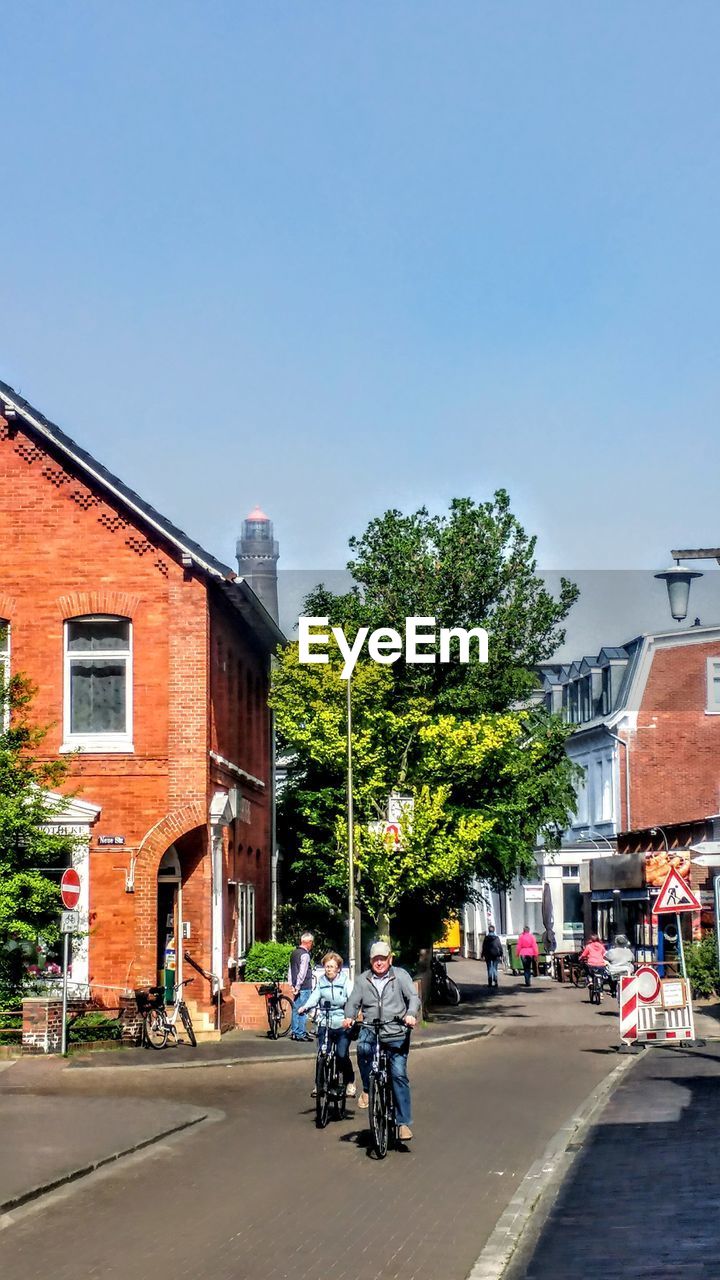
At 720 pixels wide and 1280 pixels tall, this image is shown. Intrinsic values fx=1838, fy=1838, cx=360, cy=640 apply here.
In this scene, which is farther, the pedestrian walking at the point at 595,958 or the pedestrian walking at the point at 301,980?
the pedestrian walking at the point at 595,958

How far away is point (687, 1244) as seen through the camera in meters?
10.6

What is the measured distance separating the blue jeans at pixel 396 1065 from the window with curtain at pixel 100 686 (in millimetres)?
16014

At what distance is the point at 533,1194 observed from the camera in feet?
42.9

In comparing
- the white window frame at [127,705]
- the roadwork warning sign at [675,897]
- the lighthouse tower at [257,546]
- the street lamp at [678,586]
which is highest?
the lighthouse tower at [257,546]

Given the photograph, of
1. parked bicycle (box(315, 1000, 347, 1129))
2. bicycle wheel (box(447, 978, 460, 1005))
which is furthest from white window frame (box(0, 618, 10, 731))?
bicycle wheel (box(447, 978, 460, 1005))

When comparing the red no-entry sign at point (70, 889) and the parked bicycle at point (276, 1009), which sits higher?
the red no-entry sign at point (70, 889)

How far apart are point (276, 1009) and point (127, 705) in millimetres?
5774

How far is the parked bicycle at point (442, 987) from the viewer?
4184 cm

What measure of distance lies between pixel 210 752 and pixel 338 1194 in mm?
18990

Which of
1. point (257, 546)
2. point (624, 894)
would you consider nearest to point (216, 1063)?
point (624, 894)

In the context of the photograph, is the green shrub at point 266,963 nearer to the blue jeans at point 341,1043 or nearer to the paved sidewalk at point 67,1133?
the paved sidewalk at point 67,1133

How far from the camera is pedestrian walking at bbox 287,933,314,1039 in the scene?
88.8ft

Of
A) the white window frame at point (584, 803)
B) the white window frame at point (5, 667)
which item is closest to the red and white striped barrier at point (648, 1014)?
the white window frame at point (5, 667)

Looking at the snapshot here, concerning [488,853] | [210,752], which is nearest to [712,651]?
[488,853]
